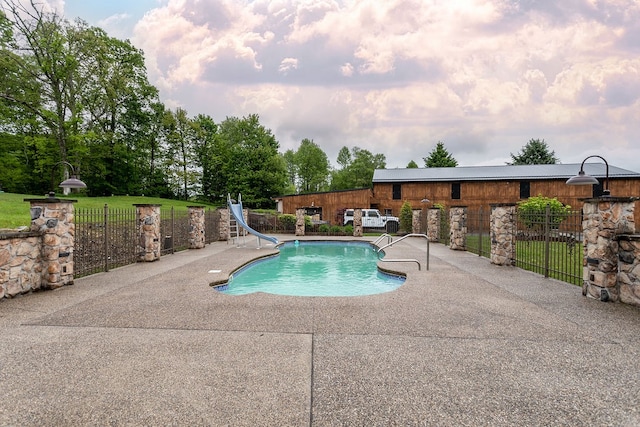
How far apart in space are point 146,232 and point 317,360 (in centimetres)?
822

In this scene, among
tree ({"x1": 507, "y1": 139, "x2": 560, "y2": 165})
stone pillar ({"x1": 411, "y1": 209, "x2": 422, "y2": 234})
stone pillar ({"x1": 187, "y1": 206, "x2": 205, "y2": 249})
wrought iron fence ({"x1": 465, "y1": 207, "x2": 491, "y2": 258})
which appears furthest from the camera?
tree ({"x1": 507, "y1": 139, "x2": 560, "y2": 165})

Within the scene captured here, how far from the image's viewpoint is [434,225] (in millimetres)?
15430

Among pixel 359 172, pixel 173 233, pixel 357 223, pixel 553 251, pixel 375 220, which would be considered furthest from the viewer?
pixel 359 172

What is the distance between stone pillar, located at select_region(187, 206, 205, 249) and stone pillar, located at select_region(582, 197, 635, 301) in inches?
477

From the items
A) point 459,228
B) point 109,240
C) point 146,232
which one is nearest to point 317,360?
point 146,232

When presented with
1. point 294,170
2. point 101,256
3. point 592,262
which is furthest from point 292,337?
point 294,170

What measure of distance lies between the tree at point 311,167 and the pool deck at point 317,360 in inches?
1799

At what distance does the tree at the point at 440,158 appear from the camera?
152ft

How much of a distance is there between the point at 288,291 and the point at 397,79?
46.4 ft

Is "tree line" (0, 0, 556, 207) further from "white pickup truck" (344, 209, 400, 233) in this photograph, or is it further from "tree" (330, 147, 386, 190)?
"tree" (330, 147, 386, 190)

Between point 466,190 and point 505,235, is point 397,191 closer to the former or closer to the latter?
point 466,190

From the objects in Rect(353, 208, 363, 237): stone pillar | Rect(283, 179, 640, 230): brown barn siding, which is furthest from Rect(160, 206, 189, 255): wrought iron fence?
Rect(283, 179, 640, 230): brown barn siding

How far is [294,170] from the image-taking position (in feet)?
177

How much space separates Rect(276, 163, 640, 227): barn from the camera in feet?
78.5
